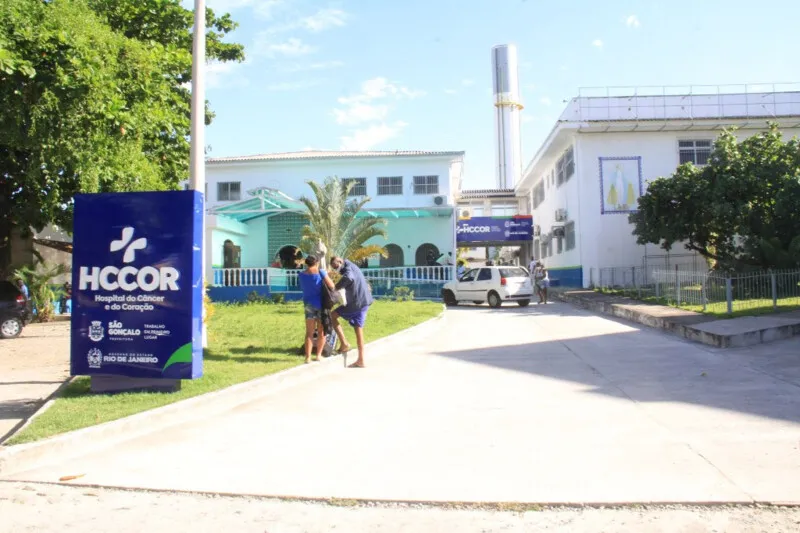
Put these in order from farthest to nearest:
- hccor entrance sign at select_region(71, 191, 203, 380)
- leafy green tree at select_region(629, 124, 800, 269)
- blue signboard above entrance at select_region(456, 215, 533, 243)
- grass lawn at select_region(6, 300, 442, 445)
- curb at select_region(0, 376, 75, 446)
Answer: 1. blue signboard above entrance at select_region(456, 215, 533, 243)
2. leafy green tree at select_region(629, 124, 800, 269)
3. hccor entrance sign at select_region(71, 191, 203, 380)
4. grass lawn at select_region(6, 300, 442, 445)
5. curb at select_region(0, 376, 75, 446)

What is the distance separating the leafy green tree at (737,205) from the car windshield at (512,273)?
Result: 439 centimetres

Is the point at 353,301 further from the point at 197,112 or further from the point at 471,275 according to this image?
the point at 471,275

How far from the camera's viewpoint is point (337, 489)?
455 cm

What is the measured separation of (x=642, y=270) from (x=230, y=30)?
1885 cm

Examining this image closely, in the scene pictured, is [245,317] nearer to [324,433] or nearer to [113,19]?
[113,19]

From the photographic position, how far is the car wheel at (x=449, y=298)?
2433 centimetres

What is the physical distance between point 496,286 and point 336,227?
6231 millimetres

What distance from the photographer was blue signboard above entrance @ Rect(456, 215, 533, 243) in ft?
120

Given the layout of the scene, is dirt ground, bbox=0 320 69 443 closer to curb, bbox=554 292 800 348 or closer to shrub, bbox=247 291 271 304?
shrub, bbox=247 291 271 304

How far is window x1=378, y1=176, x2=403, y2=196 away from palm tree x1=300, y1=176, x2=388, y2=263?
10.5 metres

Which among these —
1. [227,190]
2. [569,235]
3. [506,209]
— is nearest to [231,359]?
[569,235]

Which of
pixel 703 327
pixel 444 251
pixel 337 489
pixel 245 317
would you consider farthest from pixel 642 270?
pixel 337 489

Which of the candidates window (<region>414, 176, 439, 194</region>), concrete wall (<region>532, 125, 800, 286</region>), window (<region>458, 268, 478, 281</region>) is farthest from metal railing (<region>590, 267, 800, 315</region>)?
window (<region>414, 176, 439, 194</region>)

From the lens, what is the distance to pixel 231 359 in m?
9.87
